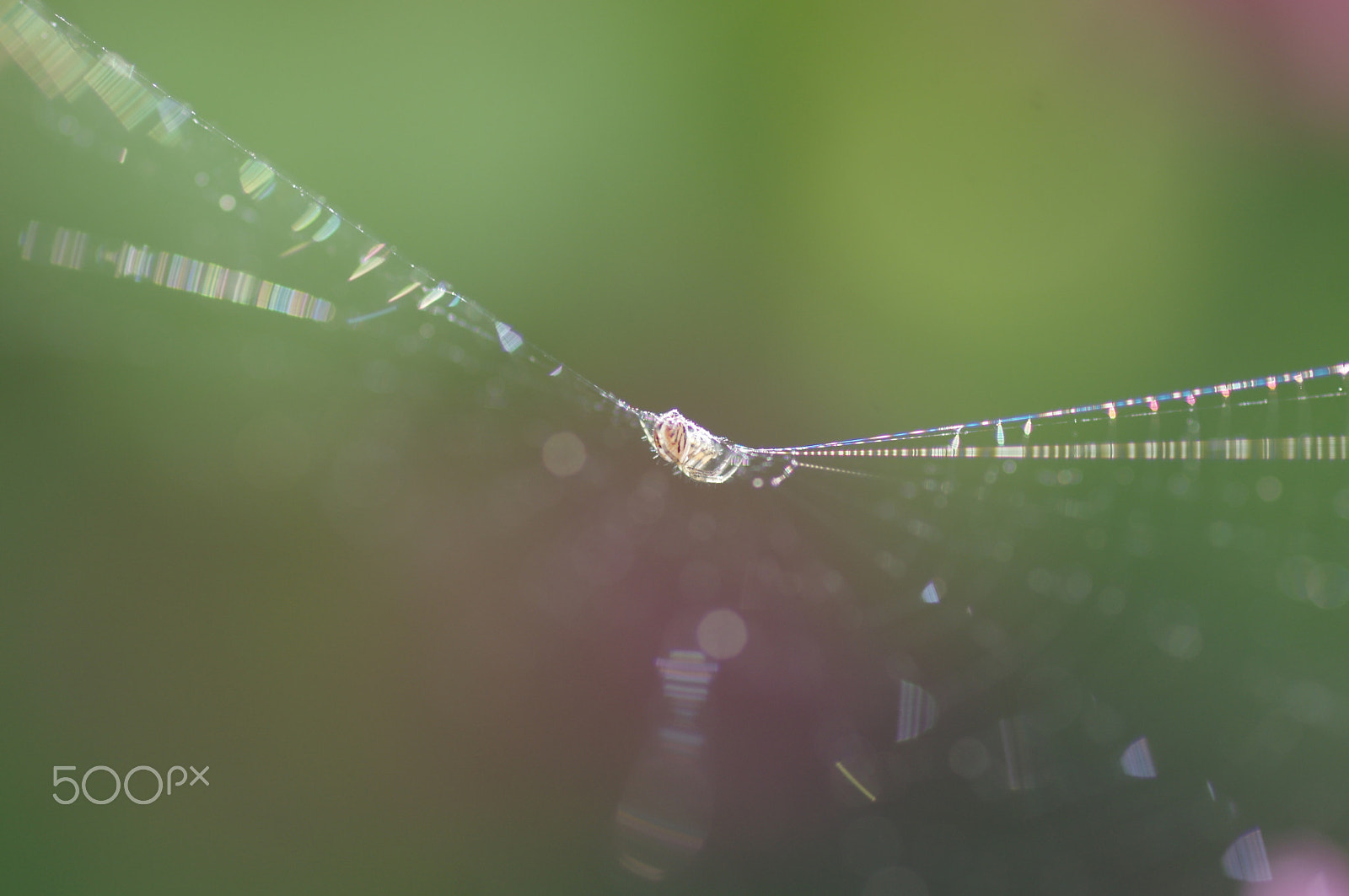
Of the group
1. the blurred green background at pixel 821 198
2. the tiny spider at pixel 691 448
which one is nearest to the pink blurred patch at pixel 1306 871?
the blurred green background at pixel 821 198

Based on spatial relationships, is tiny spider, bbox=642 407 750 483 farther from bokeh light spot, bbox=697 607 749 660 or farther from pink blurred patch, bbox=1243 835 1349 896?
pink blurred patch, bbox=1243 835 1349 896

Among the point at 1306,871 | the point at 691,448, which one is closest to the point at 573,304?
the point at 691,448

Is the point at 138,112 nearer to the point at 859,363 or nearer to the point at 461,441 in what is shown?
the point at 461,441

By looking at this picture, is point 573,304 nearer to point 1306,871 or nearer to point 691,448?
point 691,448

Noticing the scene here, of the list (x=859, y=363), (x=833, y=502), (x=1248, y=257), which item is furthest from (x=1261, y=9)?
(x=833, y=502)

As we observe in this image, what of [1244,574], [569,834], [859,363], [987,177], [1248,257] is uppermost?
[987,177]

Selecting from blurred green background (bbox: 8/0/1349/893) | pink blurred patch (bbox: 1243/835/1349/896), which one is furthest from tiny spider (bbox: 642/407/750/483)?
pink blurred patch (bbox: 1243/835/1349/896)
